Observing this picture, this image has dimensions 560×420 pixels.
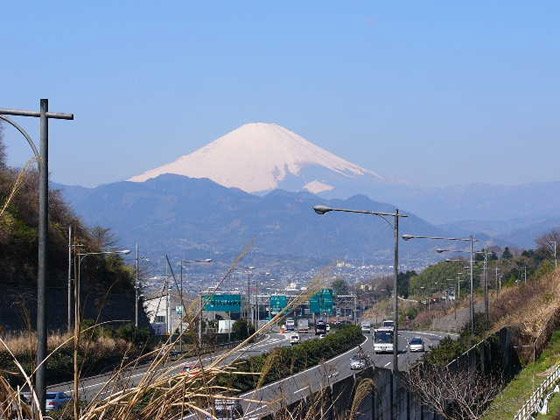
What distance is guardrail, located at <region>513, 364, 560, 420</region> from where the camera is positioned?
27.8 m

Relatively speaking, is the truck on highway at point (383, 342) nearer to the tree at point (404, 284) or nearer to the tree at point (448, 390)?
the tree at point (448, 390)

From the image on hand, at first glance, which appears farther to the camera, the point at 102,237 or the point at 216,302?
the point at 102,237

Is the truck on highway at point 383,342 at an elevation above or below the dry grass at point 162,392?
below

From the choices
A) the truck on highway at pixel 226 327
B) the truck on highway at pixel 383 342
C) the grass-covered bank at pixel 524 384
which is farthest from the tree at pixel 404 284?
the grass-covered bank at pixel 524 384

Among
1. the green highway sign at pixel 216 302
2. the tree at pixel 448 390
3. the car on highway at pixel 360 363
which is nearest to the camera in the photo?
the green highway sign at pixel 216 302

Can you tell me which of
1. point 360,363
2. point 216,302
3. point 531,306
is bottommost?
point 531,306

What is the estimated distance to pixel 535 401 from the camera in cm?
3044

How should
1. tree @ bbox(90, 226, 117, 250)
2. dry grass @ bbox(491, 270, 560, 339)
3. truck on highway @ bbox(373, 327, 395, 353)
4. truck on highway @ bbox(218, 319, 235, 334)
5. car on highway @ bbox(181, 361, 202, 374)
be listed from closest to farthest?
1. car on highway @ bbox(181, 361, 202, 374)
2. dry grass @ bbox(491, 270, 560, 339)
3. truck on highway @ bbox(218, 319, 235, 334)
4. truck on highway @ bbox(373, 327, 395, 353)
5. tree @ bbox(90, 226, 117, 250)

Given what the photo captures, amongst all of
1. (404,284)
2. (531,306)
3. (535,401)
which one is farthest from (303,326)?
(535,401)

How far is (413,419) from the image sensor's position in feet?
83.4

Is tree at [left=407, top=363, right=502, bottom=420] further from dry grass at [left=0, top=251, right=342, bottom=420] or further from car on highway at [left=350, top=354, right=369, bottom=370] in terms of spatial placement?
dry grass at [left=0, top=251, right=342, bottom=420]

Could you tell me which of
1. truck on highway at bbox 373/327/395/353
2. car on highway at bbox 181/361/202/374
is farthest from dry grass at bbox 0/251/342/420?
truck on highway at bbox 373/327/395/353

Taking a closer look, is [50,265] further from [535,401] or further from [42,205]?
[42,205]

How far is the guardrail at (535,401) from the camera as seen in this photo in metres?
27.8
